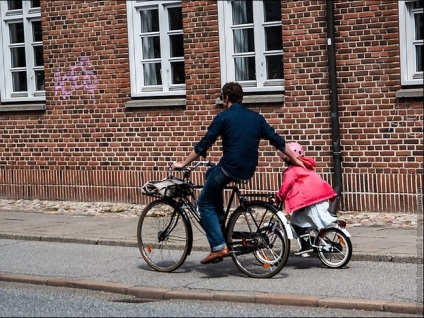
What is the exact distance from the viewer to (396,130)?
14422 mm

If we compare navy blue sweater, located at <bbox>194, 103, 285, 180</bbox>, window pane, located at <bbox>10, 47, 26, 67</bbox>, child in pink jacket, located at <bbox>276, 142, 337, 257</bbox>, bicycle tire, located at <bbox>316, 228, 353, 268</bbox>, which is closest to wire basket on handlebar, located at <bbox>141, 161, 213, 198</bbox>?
navy blue sweater, located at <bbox>194, 103, 285, 180</bbox>

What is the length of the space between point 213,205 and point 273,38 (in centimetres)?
594

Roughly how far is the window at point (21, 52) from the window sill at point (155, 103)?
7.09 ft

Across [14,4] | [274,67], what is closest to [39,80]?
[14,4]

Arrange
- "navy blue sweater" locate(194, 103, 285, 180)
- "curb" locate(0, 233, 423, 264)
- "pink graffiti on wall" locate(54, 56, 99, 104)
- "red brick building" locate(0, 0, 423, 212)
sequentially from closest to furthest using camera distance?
"navy blue sweater" locate(194, 103, 285, 180) < "curb" locate(0, 233, 423, 264) < "red brick building" locate(0, 0, 423, 212) < "pink graffiti on wall" locate(54, 56, 99, 104)

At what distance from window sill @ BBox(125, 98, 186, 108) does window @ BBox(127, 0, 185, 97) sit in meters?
0.13

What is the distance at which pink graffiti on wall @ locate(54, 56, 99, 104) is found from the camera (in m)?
17.7

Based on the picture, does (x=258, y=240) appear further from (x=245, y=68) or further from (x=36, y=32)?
(x=36, y=32)

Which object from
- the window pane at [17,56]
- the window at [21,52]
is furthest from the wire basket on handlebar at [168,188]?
the window pane at [17,56]

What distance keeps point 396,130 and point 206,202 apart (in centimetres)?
484

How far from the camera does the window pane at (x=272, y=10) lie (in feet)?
51.6

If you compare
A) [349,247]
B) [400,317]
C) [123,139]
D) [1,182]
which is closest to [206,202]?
[349,247]

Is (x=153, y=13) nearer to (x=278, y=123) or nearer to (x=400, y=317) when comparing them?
(x=278, y=123)

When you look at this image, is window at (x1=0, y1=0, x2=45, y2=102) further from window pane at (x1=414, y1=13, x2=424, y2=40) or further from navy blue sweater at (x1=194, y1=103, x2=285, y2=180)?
navy blue sweater at (x1=194, y1=103, x2=285, y2=180)
